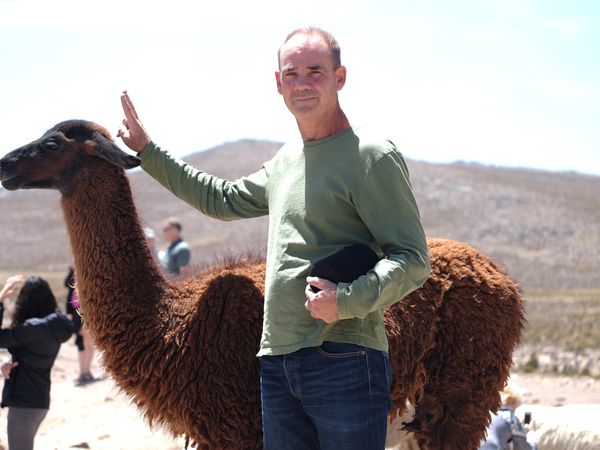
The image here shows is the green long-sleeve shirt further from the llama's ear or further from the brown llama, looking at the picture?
the llama's ear

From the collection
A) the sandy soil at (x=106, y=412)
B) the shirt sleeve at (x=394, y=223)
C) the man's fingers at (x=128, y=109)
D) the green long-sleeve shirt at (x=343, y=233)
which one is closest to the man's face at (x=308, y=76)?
the green long-sleeve shirt at (x=343, y=233)

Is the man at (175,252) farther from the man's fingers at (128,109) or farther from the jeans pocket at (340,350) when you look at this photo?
the jeans pocket at (340,350)

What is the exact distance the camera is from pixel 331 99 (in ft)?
11.2

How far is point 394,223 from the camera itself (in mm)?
3285

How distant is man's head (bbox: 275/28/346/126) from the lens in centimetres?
337

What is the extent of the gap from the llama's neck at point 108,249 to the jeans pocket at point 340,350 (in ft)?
4.81

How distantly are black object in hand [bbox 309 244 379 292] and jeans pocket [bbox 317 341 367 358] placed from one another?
0.26 metres

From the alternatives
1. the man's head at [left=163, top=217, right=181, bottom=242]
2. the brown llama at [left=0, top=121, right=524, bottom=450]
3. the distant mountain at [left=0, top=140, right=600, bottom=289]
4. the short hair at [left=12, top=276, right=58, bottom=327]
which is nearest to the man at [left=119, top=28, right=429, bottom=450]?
the brown llama at [left=0, top=121, right=524, bottom=450]

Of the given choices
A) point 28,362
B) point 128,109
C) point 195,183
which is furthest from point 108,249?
point 28,362

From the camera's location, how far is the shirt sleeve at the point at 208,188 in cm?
419

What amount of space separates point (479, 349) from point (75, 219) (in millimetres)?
2490

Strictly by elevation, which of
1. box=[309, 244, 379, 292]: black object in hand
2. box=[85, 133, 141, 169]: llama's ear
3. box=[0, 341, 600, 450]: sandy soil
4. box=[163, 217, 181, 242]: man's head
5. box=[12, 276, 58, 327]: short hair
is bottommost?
box=[0, 341, 600, 450]: sandy soil

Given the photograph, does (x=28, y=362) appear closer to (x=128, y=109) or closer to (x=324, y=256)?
(x=128, y=109)

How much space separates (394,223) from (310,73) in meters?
0.69
